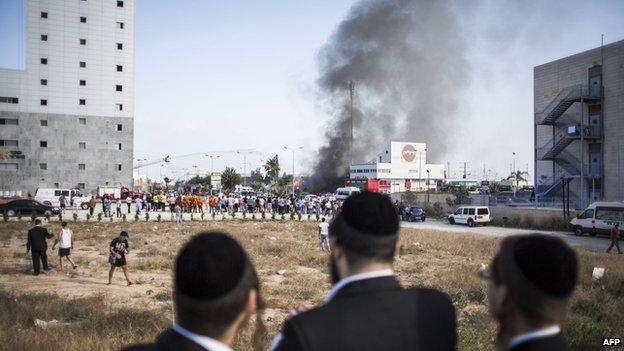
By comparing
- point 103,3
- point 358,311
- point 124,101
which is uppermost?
point 103,3

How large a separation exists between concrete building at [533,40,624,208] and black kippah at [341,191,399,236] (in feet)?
110

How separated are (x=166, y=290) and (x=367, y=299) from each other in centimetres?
976

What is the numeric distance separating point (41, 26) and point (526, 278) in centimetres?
6245

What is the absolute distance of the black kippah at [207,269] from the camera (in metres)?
1.94

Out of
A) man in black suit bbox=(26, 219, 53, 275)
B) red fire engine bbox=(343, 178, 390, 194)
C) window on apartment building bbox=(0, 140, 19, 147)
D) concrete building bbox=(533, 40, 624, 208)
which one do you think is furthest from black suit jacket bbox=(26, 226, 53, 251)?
window on apartment building bbox=(0, 140, 19, 147)

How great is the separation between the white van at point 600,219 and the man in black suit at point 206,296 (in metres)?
26.8

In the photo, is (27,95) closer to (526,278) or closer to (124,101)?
(124,101)

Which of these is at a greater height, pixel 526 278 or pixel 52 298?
pixel 526 278

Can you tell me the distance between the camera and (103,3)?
54438 millimetres

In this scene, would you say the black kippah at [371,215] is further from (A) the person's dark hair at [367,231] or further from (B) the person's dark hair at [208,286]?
(B) the person's dark hair at [208,286]

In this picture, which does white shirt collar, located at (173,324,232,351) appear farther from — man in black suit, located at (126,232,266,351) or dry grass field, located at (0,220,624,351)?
dry grass field, located at (0,220,624,351)

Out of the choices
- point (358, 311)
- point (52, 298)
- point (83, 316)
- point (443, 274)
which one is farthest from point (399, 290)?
point (443, 274)

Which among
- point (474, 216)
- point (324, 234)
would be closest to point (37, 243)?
point (324, 234)

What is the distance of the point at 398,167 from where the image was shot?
82188 millimetres
